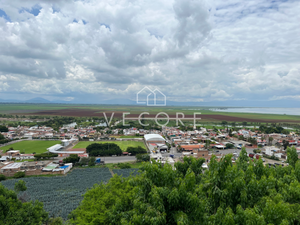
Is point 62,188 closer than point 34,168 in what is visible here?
Yes

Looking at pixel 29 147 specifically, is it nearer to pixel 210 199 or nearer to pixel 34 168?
pixel 34 168

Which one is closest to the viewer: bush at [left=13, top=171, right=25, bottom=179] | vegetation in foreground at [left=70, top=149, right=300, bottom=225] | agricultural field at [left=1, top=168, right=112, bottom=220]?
vegetation in foreground at [left=70, top=149, right=300, bottom=225]

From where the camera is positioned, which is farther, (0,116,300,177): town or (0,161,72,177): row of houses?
(0,116,300,177): town

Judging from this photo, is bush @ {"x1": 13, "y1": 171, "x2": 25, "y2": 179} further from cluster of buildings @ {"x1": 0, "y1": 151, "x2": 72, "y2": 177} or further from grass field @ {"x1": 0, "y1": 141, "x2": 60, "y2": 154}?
grass field @ {"x1": 0, "y1": 141, "x2": 60, "y2": 154}

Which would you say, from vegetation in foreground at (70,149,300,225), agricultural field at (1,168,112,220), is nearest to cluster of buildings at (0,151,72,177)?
agricultural field at (1,168,112,220)

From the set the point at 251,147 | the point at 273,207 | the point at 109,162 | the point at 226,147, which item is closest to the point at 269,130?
the point at 251,147

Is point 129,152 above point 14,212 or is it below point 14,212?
below

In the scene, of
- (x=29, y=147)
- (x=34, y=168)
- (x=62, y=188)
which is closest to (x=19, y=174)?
(x=34, y=168)

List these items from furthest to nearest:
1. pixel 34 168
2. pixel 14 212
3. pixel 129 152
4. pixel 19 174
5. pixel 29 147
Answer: pixel 29 147, pixel 129 152, pixel 34 168, pixel 19 174, pixel 14 212

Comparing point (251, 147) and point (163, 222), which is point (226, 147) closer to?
point (251, 147)

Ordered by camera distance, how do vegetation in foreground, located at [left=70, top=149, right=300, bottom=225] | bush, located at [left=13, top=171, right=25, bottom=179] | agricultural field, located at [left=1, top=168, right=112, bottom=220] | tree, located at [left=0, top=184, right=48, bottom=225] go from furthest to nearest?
bush, located at [left=13, top=171, right=25, bottom=179] < agricultural field, located at [left=1, top=168, right=112, bottom=220] < tree, located at [left=0, top=184, right=48, bottom=225] < vegetation in foreground, located at [left=70, top=149, right=300, bottom=225]
